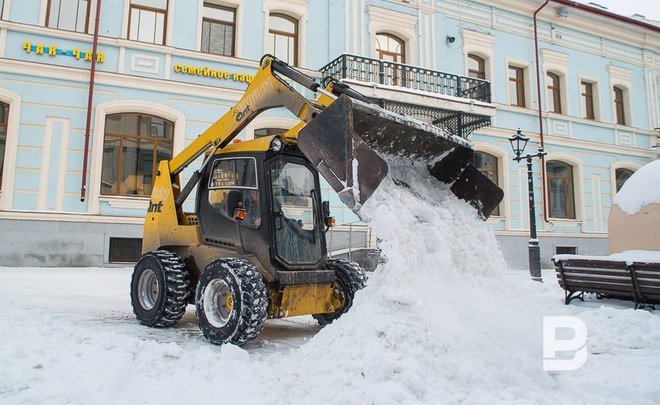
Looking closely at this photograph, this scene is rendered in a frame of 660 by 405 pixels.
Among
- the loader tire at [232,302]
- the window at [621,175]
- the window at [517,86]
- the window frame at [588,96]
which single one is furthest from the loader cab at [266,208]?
the window at [621,175]

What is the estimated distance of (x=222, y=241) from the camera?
5.38m

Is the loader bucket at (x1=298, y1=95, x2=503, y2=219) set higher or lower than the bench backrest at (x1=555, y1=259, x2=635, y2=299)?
higher

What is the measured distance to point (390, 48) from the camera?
16.5 metres

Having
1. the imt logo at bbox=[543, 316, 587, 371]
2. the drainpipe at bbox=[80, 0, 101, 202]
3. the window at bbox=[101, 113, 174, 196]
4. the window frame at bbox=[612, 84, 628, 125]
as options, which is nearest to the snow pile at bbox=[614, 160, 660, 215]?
the imt logo at bbox=[543, 316, 587, 371]

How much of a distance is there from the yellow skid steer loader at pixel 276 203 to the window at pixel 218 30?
29.1ft

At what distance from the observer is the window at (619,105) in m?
20.7

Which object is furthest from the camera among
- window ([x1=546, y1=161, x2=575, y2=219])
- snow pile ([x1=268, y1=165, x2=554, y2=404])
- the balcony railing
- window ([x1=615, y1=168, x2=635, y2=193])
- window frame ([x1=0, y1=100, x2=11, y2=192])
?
window ([x1=615, y1=168, x2=635, y2=193])

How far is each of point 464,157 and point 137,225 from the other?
9.60 m

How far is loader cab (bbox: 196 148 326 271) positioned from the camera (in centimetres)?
500

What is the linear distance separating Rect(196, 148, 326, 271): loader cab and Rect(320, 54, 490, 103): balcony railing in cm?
915

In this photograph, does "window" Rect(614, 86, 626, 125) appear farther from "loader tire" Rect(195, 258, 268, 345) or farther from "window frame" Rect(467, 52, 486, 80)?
"loader tire" Rect(195, 258, 268, 345)

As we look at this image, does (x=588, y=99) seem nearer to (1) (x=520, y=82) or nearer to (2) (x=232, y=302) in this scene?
(1) (x=520, y=82)

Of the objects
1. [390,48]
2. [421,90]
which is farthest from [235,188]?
[390,48]

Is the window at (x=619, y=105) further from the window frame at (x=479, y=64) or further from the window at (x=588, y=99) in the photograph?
the window frame at (x=479, y=64)
